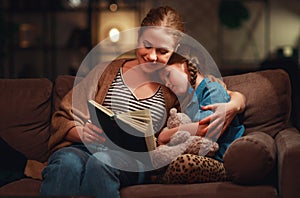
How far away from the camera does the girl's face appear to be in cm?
217

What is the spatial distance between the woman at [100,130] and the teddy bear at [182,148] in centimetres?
9

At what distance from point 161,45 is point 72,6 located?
3622 millimetres

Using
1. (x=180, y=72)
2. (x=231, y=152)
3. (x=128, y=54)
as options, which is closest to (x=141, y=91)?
(x=180, y=72)

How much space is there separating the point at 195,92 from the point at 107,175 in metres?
0.53

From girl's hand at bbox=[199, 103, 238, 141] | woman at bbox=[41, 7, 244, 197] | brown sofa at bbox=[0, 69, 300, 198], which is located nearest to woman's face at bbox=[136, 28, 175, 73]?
woman at bbox=[41, 7, 244, 197]

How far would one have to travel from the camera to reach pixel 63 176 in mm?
1877

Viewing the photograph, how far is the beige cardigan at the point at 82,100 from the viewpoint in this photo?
2189mm

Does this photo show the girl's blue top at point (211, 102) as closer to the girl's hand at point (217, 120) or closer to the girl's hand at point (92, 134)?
the girl's hand at point (217, 120)

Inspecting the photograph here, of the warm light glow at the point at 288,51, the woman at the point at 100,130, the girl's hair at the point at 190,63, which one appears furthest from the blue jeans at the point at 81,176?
the warm light glow at the point at 288,51

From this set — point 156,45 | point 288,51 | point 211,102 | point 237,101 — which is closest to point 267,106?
point 237,101

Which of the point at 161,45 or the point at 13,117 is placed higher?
the point at 161,45

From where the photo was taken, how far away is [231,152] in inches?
75.0

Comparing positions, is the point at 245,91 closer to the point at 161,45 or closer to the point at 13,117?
the point at 161,45

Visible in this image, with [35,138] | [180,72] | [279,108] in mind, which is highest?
[180,72]
